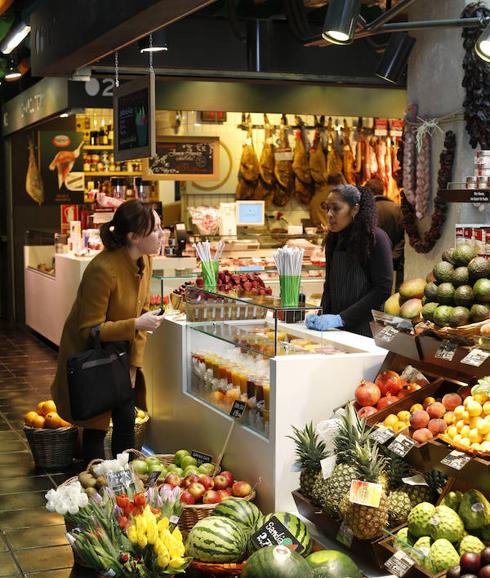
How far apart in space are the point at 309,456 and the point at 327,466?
5.9 inches

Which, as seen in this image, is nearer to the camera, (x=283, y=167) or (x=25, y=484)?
(x=25, y=484)

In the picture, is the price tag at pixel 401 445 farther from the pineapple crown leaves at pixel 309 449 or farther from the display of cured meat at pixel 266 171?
the display of cured meat at pixel 266 171

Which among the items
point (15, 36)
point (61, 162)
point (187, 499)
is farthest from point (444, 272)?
point (61, 162)

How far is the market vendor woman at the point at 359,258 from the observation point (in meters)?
5.56

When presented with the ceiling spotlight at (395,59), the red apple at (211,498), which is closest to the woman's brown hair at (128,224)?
the red apple at (211,498)

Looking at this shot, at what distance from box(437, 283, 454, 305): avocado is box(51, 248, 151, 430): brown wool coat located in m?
1.69

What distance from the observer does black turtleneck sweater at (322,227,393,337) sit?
554cm

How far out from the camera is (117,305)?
527 centimetres

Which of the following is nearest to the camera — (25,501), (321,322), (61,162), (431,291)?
(431,291)

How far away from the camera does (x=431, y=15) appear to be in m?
7.86

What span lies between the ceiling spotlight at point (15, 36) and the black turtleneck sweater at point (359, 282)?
5311 mm

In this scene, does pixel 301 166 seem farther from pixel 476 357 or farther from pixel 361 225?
pixel 476 357

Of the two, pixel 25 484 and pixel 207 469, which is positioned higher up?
pixel 207 469

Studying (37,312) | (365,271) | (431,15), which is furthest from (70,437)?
(37,312)
